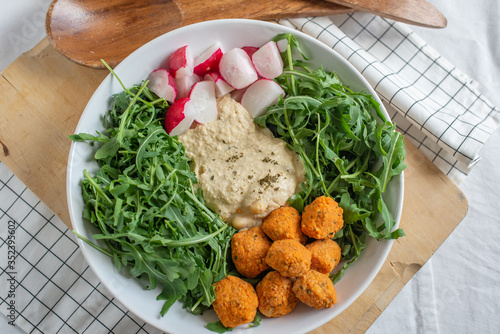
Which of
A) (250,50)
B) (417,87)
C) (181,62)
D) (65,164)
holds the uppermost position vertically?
(417,87)

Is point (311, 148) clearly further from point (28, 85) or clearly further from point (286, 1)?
point (28, 85)

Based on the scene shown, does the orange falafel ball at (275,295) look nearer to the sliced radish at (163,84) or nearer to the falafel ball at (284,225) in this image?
the falafel ball at (284,225)

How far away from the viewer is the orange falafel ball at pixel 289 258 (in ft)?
5.02

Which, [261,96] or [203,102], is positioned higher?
[261,96]

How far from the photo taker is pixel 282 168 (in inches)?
70.1

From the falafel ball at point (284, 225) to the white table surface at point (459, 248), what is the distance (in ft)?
3.53

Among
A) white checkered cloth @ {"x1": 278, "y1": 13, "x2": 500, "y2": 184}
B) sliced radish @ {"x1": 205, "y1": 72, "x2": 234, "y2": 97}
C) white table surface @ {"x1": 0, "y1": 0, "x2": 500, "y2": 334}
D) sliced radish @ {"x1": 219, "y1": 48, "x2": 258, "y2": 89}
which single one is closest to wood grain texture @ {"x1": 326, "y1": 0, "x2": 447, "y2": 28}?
white checkered cloth @ {"x1": 278, "y1": 13, "x2": 500, "y2": 184}

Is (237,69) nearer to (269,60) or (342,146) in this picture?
(269,60)

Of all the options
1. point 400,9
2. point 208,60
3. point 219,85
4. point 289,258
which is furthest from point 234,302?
point 400,9

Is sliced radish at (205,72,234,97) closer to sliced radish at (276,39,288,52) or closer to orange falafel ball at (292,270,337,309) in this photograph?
sliced radish at (276,39,288,52)

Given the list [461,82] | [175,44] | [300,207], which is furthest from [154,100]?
[461,82]

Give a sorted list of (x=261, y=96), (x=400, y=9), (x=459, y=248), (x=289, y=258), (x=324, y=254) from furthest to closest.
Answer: (x=459, y=248) < (x=400, y=9) < (x=261, y=96) < (x=324, y=254) < (x=289, y=258)

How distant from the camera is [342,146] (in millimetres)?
1772

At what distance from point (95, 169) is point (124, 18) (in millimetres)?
789
